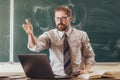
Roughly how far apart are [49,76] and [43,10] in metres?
1.98

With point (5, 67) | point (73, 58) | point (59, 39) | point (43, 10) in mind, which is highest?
point (43, 10)

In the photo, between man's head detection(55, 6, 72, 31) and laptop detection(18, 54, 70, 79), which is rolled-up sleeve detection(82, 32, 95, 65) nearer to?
man's head detection(55, 6, 72, 31)

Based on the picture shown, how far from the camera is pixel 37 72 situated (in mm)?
1664

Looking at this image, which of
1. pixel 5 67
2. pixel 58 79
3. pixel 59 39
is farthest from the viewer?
pixel 5 67

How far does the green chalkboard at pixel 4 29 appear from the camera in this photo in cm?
344

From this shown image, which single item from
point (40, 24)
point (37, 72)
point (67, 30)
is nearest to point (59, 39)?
A: point (67, 30)

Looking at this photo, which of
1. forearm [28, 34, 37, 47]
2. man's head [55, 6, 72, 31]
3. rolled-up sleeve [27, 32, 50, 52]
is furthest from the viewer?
rolled-up sleeve [27, 32, 50, 52]

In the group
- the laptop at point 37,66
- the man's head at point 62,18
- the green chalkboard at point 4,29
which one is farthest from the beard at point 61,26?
the green chalkboard at point 4,29

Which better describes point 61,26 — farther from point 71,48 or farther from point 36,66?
point 36,66

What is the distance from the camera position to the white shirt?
234 centimetres

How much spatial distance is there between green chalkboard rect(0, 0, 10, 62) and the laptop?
1772 mm

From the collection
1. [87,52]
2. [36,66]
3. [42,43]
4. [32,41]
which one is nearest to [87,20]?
[87,52]

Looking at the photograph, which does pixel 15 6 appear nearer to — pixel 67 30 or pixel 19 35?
pixel 19 35

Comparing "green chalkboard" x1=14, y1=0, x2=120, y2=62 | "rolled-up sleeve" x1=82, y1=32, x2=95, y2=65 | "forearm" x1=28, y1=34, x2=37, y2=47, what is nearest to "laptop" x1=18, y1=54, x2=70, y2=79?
"forearm" x1=28, y1=34, x2=37, y2=47
